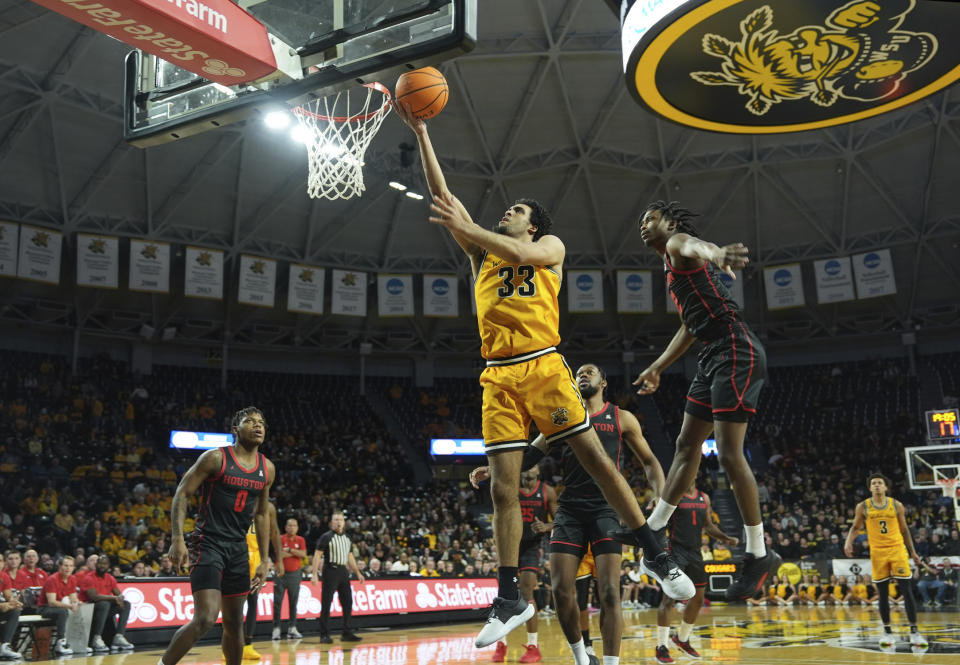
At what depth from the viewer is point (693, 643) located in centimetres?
1132

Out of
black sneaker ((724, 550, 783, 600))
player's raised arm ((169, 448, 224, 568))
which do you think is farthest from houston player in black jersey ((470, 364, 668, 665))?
player's raised arm ((169, 448, 224, 568))

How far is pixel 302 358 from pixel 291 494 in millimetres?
9021

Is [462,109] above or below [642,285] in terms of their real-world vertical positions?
above

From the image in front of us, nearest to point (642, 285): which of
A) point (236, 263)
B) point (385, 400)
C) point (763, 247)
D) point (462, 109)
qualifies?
point (763, 247)

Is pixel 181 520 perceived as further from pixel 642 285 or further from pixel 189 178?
pixel 642 285

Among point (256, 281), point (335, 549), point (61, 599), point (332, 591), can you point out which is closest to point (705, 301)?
point (335, 549)

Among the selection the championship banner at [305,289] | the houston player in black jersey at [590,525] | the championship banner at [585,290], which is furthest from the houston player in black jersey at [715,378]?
the championship banner at [585,290]

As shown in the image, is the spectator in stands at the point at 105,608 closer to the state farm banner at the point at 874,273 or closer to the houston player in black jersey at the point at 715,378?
the houston player in black jersey at the point at 715,378

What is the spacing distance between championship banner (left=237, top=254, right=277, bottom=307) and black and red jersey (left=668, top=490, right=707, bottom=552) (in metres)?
18.0

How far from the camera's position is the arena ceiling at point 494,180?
20656 mm

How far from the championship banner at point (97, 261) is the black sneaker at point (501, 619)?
Answer: 21075 millimetres

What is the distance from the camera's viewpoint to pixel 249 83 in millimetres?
7242

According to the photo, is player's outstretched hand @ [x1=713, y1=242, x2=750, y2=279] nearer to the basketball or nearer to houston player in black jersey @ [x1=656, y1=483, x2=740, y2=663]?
the basketball

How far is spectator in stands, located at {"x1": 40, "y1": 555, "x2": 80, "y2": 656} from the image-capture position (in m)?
11.5
